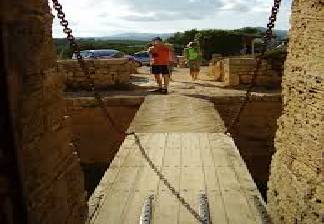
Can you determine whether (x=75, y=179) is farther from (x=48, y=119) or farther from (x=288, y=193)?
(x=288, y=193)

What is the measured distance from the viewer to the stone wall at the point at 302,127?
498 centimetres

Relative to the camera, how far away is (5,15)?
9.30 feet

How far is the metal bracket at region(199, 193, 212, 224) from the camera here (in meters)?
5.20

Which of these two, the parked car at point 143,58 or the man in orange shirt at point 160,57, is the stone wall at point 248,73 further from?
the parked car at point 143,58

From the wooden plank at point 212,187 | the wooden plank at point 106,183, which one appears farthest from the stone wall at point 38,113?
the wooden plank at point 212,187

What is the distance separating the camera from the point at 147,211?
17.7 feet

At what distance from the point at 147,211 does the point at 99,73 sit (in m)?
9.86

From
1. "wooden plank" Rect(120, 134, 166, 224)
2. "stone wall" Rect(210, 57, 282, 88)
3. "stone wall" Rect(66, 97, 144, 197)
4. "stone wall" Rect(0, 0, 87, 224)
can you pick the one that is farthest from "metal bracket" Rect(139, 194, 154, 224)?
"stone wall" Rect(210, 57, 282, 88)

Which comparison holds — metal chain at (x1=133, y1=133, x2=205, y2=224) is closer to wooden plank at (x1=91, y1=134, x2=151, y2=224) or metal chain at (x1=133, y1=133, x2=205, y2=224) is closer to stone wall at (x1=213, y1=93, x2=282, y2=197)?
wooden plank at (x1=91, y1=134, x2=151, y2=224)

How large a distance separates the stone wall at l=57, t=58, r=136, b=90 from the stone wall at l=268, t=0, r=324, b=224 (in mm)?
8992

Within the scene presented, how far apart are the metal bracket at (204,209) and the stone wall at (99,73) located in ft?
30.5

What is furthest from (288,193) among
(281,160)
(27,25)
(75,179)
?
(27,25)

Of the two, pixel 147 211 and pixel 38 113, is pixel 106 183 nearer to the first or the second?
pixel 147 211

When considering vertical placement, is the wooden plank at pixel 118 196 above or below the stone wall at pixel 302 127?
below
